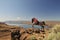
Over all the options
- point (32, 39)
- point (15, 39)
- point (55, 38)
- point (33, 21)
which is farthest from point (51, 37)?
point (33, 21)

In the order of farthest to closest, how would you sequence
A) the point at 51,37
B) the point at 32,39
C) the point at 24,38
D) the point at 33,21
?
the point at 33,21 → the point at 24,38 → the point at 32,39 → the point at 51,37

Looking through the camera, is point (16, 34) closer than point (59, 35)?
No

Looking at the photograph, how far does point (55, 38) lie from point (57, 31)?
1.23 metres

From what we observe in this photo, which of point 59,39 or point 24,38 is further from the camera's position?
point 24,38

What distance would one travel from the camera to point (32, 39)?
39.1 feet

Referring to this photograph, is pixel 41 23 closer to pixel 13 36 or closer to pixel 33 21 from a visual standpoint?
pixel 33 21

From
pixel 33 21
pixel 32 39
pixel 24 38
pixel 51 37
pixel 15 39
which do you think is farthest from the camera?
pixel 33 21

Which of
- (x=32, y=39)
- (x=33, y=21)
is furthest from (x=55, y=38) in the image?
(x=33, y=21)

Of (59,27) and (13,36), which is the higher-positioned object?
(59,27)

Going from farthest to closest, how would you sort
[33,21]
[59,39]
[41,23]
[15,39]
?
[41,23], [33,21], [15,39], [59,39]

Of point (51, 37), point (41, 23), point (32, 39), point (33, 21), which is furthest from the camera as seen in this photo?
point (41, 23)

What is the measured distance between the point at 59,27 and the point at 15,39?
5607 millimetres

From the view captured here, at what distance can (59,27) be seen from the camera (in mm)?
10328

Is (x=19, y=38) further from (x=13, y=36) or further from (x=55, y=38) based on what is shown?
(x=55, y=38)
